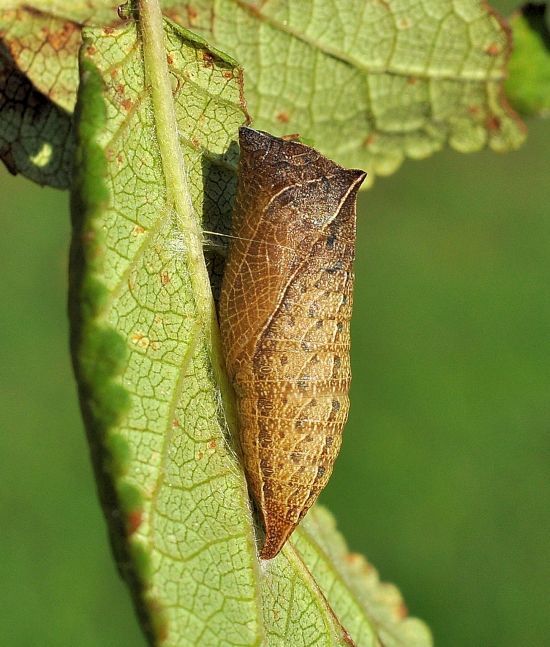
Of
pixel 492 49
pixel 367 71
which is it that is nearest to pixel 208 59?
pixel 367 71

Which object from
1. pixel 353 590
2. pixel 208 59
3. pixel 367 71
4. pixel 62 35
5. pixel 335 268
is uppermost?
pixel 367 71

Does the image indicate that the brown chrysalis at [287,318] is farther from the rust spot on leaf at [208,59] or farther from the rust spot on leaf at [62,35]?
the rust spot on leaf at [62,35]

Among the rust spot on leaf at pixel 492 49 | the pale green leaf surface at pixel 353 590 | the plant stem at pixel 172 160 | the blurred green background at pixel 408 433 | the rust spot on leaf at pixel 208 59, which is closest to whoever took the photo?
the plant stem at pixel 172 160

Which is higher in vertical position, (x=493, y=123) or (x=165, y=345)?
(x=493, y=123)

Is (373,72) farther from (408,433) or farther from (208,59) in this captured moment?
(408,433)

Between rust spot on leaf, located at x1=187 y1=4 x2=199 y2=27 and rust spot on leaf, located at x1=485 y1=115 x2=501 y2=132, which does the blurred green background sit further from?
rust spot on leaf, located at x1=187 y1=4 x2=199 y2=27

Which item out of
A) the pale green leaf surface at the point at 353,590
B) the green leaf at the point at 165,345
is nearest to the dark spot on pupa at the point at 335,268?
the green leaf at the point at 165,345

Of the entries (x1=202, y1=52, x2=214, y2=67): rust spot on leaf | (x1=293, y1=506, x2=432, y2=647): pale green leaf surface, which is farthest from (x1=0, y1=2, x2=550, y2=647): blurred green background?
(x1=202, y1=52, x2=214, y2=67): rust spot on leaf
